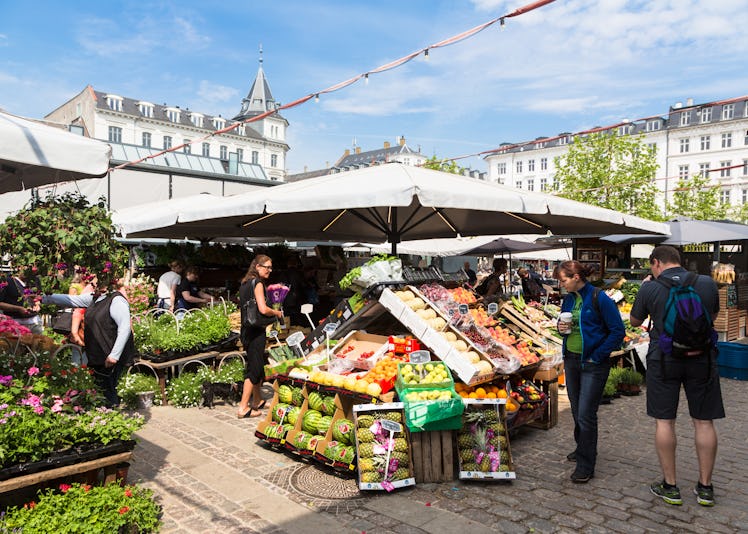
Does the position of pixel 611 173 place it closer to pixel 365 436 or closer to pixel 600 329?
pixel 600 329

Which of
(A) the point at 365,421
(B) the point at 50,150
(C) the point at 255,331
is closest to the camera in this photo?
(B) the point at 50,150

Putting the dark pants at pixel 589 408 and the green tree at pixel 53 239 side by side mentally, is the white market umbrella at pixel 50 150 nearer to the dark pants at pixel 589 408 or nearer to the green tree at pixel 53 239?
the green tree at pixel 53 239

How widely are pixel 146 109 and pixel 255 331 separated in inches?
2791

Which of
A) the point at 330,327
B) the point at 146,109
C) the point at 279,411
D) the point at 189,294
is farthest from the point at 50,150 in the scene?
the point at 146,109

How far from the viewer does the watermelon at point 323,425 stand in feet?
14.6

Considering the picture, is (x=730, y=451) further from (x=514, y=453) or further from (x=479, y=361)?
(x=479, y=361)

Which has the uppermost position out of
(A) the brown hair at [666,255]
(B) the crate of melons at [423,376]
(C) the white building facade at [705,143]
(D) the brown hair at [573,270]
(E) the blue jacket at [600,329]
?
(C) the white building facade at [705,143]

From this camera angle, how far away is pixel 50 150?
2.83m

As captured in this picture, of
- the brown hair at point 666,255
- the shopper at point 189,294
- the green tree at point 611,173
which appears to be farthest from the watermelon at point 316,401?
the green tree at point 611,173

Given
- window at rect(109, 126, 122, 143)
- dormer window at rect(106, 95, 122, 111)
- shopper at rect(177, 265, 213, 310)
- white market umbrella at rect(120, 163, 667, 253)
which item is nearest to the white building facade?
window at rect(109, 126, 122, 143)

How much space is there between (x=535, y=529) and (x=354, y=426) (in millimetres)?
1464

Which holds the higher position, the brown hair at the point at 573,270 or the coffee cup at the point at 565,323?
the brown hair at the point at 573,270

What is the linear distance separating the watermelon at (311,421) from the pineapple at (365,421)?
22.5 inches

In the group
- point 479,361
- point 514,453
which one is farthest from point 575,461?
point 479,361
